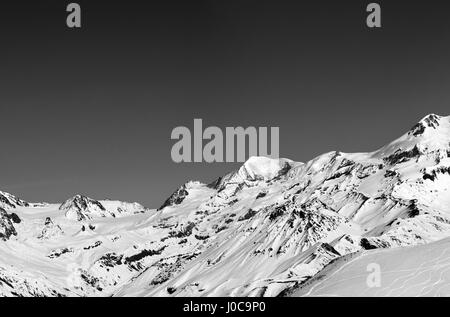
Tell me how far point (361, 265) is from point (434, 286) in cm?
2467
